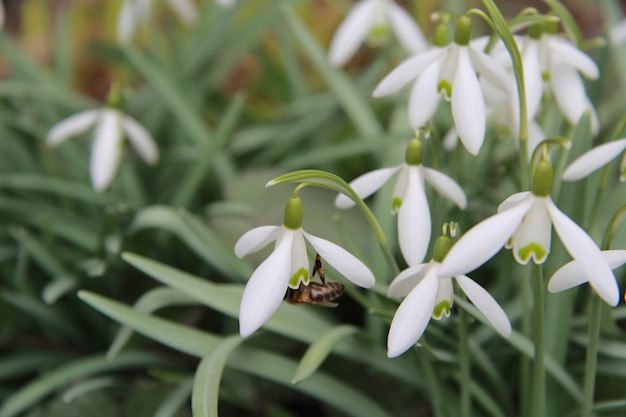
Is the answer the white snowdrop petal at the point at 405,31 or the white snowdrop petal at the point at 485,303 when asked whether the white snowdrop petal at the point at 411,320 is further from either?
the white snowdrop petal at the point at 405,31

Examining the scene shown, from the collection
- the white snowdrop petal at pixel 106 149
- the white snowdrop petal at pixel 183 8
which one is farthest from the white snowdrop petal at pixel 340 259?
the white snowdrop petal at pixel 183 8


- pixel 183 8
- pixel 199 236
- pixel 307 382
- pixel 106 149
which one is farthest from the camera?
pixel 183 8

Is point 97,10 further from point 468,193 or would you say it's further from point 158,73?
point 468,193

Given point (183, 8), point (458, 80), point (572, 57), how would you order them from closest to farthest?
point (458, 80), point (572, 57), point (183, 8)

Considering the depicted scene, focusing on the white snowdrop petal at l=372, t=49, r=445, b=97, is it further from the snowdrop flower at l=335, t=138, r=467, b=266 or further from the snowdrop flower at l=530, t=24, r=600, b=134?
the snowdrop flower at l=530, t=24, r=600, b=134

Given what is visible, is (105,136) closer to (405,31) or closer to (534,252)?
(405,31)

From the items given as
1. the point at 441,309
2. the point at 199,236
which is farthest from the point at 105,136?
the point at 441,309
